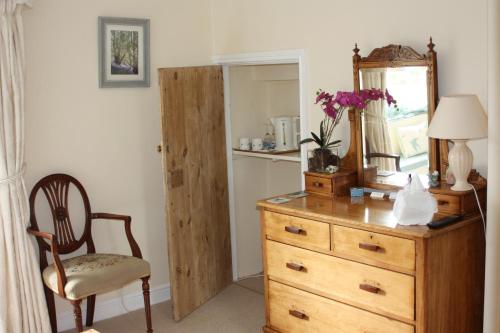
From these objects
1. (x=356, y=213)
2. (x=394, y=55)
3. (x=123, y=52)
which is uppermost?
(x=123, y=52)

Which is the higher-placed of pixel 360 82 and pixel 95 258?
pixel 360 82

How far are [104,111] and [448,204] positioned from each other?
2395 mm

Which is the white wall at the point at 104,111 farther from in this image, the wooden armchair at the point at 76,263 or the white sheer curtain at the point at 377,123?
the white sheer curtain at the point at 377,123

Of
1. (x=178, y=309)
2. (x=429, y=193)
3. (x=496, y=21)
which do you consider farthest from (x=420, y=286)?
(x=178, y=309)

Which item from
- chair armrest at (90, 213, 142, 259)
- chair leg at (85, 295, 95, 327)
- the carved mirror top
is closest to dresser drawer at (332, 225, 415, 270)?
the carved mirror top

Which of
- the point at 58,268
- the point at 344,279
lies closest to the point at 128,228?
the point at 58,268

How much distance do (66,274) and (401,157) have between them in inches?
80.7

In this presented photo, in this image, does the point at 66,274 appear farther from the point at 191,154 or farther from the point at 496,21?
the point at 496,21

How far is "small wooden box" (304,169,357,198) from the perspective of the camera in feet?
11.9

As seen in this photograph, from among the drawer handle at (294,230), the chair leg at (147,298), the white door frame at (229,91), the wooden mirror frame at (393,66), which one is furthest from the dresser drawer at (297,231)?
the chair leg at (147,298)

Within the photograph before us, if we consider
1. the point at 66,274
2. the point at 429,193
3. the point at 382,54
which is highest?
the point at 382,54

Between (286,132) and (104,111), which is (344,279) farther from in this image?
(104,111)

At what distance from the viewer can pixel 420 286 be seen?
2.88 meters

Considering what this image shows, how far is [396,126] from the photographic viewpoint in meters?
3.52
